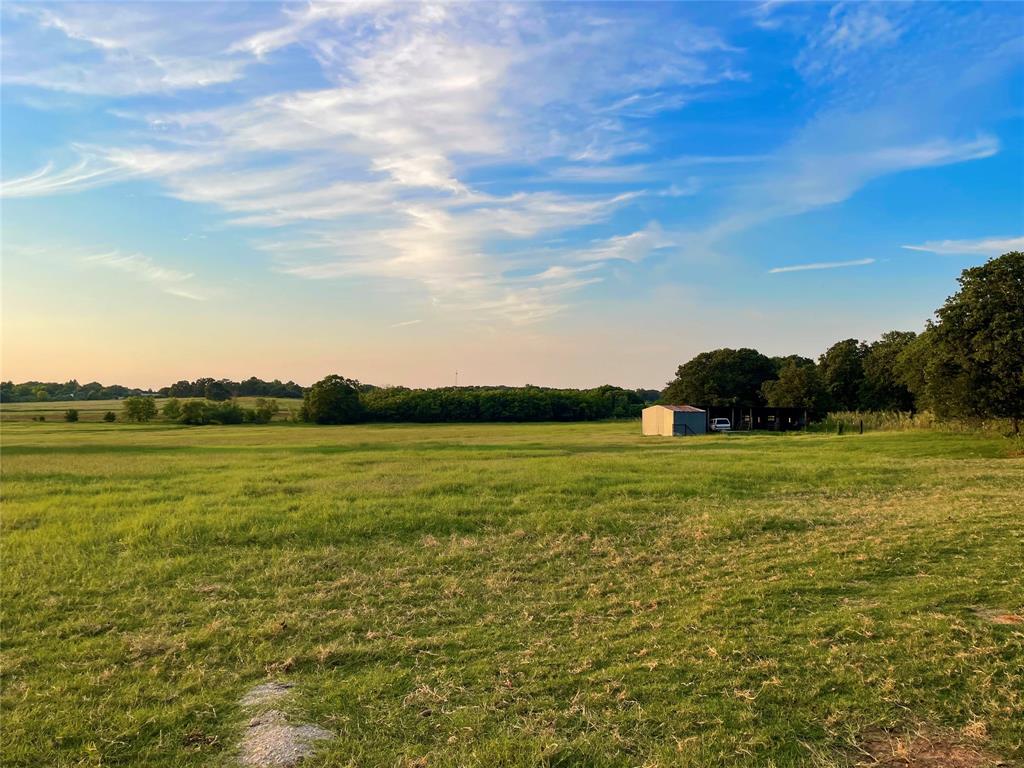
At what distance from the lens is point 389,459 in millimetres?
27844

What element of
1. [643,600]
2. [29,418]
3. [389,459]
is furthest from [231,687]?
[29,418]

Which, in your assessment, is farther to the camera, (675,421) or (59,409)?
(59,409)

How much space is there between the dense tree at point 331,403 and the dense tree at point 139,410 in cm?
1903

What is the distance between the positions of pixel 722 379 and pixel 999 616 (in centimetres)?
8355

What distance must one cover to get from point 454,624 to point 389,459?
69.9 ft

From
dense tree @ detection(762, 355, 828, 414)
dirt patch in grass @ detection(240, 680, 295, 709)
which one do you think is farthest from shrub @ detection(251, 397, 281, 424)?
dirt patch in grass @ detection(240, 680, 295, 709)

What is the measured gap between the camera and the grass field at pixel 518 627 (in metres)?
4.64

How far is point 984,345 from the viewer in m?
27.5

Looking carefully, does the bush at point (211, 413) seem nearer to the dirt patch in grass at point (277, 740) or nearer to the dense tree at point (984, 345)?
the dense tree at point (984, 345)

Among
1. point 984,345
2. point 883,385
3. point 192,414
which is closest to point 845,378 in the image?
point 883,385

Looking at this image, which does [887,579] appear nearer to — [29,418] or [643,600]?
[643,600]

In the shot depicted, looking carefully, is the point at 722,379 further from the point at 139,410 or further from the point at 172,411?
the point at 139,410

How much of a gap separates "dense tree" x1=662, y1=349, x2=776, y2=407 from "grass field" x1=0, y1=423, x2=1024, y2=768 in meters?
72.2

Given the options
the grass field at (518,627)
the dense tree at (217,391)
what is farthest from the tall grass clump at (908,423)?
the dense tree at (217,391)
